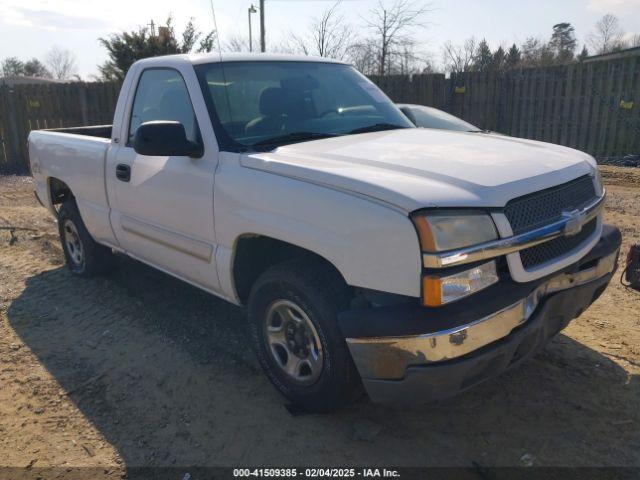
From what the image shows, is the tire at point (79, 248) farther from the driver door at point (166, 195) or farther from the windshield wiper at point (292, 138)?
the windshield wiper at point (292, 138)

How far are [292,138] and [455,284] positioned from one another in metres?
1.56

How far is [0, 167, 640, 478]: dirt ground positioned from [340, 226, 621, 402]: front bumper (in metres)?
0.51

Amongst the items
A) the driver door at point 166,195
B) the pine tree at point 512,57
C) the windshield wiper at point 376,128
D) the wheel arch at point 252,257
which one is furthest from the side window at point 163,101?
the pine tree at point 512,57

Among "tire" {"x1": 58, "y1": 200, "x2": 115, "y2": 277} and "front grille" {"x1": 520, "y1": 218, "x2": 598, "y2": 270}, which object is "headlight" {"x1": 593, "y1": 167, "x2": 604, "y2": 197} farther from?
"tire" {"x1": 58, "y1": 200, "x2": 115, "y2": 277}

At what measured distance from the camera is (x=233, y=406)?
3279 millimetres

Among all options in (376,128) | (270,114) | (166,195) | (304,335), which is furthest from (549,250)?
(166,195)

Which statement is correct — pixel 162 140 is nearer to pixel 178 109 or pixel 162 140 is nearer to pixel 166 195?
pixel 166 195

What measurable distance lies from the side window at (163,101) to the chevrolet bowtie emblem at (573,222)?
7.17 feet

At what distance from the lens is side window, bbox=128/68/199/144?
366 centimetres

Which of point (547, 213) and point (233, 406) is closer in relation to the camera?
point (547, 213)

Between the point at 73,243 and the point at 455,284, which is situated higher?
the point at 455,284

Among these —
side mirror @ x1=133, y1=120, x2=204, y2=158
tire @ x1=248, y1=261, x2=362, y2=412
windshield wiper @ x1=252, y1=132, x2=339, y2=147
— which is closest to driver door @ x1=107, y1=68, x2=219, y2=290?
side mirror @ x1=133, y1=120, x2=204, y2=158

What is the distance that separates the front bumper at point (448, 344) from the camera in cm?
237

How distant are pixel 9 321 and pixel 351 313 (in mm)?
3457
